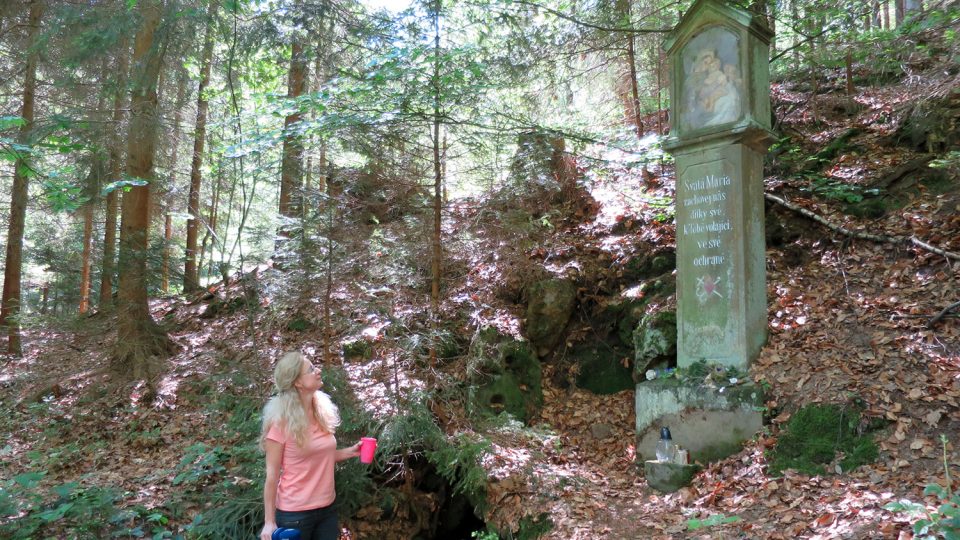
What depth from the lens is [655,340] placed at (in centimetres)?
664

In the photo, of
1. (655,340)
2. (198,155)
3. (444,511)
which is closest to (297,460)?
(444,511)

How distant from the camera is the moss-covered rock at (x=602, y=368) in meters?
7.50

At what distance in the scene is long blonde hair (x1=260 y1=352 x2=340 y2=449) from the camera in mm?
2980

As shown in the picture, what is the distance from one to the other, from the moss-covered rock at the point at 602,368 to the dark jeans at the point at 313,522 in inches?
199

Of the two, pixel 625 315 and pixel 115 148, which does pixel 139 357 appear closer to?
pixel 115 148

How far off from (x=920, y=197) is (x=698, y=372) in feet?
13.0

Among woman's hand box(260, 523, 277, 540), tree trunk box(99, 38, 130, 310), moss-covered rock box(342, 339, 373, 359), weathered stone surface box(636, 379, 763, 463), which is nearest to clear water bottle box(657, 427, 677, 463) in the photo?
weathered stone surface box(636, 379, 763, 463)

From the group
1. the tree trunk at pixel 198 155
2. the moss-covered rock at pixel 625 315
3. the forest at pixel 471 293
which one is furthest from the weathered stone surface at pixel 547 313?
the tree trunk at pixel 198 155

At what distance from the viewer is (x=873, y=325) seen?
541cm

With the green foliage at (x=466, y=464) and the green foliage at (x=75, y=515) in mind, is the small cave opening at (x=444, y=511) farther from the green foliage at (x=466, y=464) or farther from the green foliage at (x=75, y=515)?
the green foliage at (x=75, y=515)

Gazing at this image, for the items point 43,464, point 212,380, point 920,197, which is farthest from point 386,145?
point 920,197

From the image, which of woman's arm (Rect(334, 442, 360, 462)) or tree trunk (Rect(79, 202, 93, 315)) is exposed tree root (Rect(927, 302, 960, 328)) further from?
tree trunk (Rect(79, 202, 93, 315))

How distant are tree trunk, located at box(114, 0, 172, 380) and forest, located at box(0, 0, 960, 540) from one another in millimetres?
46

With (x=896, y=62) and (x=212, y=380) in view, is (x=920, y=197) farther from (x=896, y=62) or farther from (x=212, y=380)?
(x=212, y=380)
